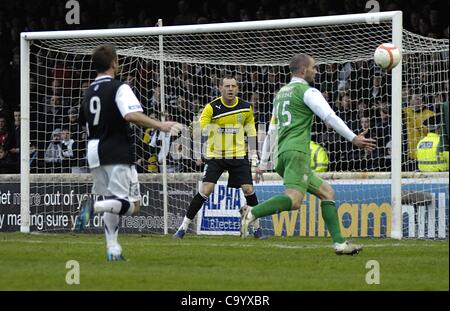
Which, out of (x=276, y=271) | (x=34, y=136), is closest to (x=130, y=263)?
(x=276, y=271)

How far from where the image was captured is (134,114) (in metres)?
11.3

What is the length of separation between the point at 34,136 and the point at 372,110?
636cm

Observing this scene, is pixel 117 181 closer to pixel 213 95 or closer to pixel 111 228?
pixel 111 228

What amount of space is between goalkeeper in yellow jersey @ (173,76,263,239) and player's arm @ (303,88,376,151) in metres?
4.19

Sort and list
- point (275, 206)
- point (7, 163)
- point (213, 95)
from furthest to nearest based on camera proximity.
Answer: point (7, 163)
point (213, 95)
point (275, 206)

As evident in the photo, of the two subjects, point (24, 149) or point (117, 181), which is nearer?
point (117, 181)

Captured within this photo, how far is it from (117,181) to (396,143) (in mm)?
5819

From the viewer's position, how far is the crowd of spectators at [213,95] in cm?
1828

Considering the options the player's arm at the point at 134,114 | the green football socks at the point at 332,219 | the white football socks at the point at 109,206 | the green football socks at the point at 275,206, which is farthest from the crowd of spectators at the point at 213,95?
the white football socks at the point at 109,206

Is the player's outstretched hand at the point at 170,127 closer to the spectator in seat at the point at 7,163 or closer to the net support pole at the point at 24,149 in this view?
the net support pole at the point at 24,149

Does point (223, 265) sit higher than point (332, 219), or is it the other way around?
point (332, 219)

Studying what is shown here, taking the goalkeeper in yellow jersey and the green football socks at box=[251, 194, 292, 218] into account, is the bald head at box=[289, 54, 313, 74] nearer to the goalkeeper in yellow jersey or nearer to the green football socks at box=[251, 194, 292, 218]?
the green football socks at box=[251, 194, 292, 218]

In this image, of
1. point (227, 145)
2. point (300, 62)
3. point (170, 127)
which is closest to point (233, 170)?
point (227, 145)
